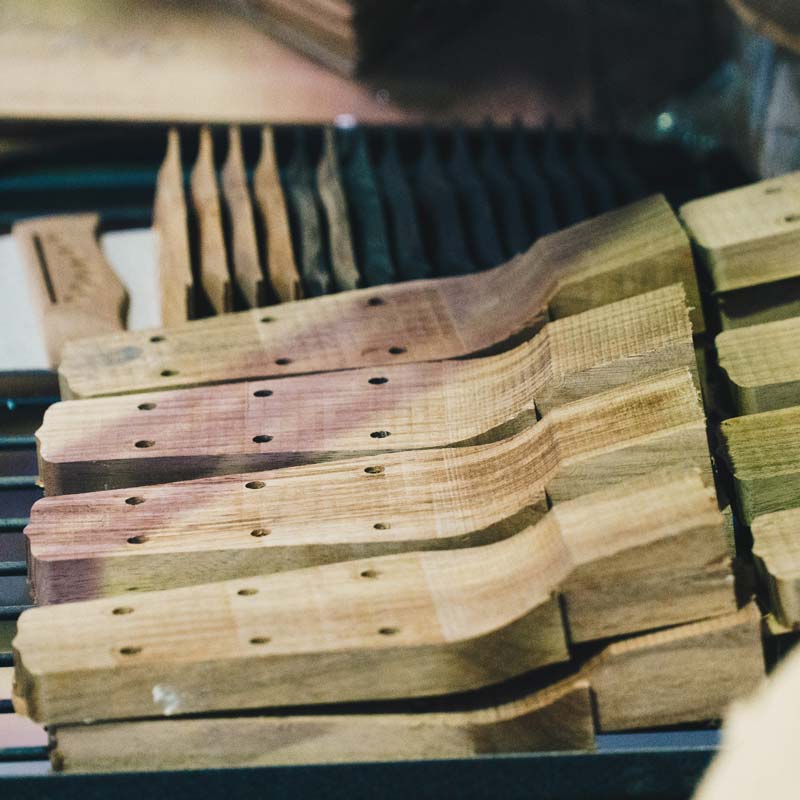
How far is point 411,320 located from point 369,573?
61 centimetres

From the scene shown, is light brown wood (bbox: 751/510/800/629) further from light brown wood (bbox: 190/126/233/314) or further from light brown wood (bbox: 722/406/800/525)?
light brown wood (bbox: 190/126/233/314)

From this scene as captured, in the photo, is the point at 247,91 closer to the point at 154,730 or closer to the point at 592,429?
the point at 592,429

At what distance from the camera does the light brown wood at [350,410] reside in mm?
1678

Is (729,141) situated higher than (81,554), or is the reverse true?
(729,141)

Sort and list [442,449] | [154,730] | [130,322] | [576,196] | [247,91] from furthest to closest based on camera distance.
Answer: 1. [247,91]
2. [576,196]
3. [130,322]
4. [442,449]
5. [154,730]

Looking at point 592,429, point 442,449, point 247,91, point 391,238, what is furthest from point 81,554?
point 247,91

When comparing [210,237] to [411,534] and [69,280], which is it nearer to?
[69,280]

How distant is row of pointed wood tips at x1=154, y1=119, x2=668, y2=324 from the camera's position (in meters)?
2.30

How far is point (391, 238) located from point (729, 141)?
1.24 m

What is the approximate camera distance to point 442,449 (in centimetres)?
168

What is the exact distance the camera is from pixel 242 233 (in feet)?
7.90

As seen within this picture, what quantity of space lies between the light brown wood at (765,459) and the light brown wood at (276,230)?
3.02ft

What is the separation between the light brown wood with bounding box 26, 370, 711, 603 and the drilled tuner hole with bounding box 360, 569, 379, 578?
71 mm

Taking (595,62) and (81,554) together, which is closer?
(81,554)
